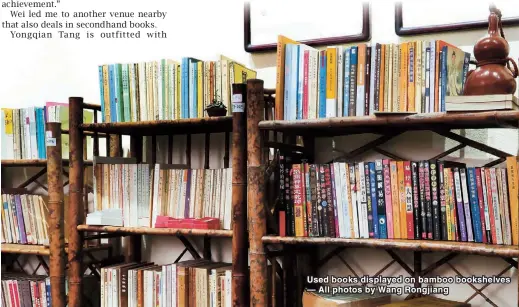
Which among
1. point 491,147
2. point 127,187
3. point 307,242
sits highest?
point 491,147

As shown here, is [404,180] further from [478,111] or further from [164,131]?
[164,131]

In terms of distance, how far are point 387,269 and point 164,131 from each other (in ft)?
3.12

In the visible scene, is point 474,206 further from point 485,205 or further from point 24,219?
point 24,219

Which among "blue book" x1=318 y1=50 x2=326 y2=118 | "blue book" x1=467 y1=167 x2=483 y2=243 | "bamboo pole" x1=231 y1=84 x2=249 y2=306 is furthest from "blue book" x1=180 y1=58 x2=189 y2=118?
"blue book" x1=467 y1=167 x2=483 y2=243

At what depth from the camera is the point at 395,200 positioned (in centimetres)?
161

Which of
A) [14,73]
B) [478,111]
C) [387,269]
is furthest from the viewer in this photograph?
[14,73]

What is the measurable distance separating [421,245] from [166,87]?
1.02m

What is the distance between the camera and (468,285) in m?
1.81

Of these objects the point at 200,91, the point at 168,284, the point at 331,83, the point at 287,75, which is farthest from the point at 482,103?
the point at 168,284

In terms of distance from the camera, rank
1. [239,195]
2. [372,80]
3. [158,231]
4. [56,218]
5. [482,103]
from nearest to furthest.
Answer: [482,103] < [372,80] < [239,195] < [158,231] < [56,218]

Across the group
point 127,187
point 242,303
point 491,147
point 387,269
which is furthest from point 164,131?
point 491,147

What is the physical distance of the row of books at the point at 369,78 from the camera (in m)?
1.59

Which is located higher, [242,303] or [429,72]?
[429,72]

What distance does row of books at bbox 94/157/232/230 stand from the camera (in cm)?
197
